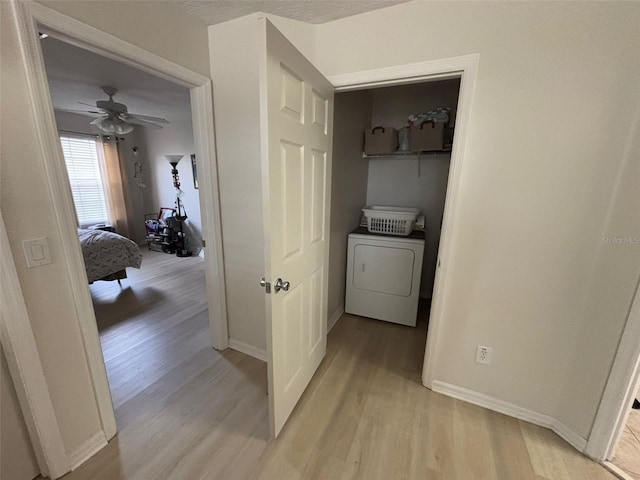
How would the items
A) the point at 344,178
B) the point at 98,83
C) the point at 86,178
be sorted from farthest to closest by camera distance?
the point at 86,178 < the point at 98,83 < the point at 344,178

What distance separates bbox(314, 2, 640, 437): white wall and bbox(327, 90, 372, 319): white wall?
0.65 m

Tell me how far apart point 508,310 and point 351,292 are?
140cm

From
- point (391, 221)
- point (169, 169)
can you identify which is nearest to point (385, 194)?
point (391, 221)

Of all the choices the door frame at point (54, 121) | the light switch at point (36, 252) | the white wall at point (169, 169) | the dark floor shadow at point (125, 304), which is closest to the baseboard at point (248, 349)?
the door frame at point (54, 121)

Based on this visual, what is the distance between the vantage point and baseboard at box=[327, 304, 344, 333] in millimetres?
2473

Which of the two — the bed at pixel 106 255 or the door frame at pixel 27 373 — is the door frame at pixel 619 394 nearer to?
the door frame at pixel 27 373

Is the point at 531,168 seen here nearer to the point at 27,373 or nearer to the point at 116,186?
the point at 27,373

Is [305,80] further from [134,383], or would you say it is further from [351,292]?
[134,383]

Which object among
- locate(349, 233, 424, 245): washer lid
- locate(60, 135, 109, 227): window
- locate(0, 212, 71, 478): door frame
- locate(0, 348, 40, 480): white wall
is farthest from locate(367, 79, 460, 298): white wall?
locate(60, 135, 109, 227): window

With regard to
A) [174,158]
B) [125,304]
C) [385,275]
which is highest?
[174,158]

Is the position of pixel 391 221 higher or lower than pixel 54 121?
lower

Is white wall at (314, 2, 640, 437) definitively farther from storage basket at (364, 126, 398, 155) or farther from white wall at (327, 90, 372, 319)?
storage basket at (364, 126, 398, 155)

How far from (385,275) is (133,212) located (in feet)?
17.3

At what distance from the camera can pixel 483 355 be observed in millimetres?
1615
